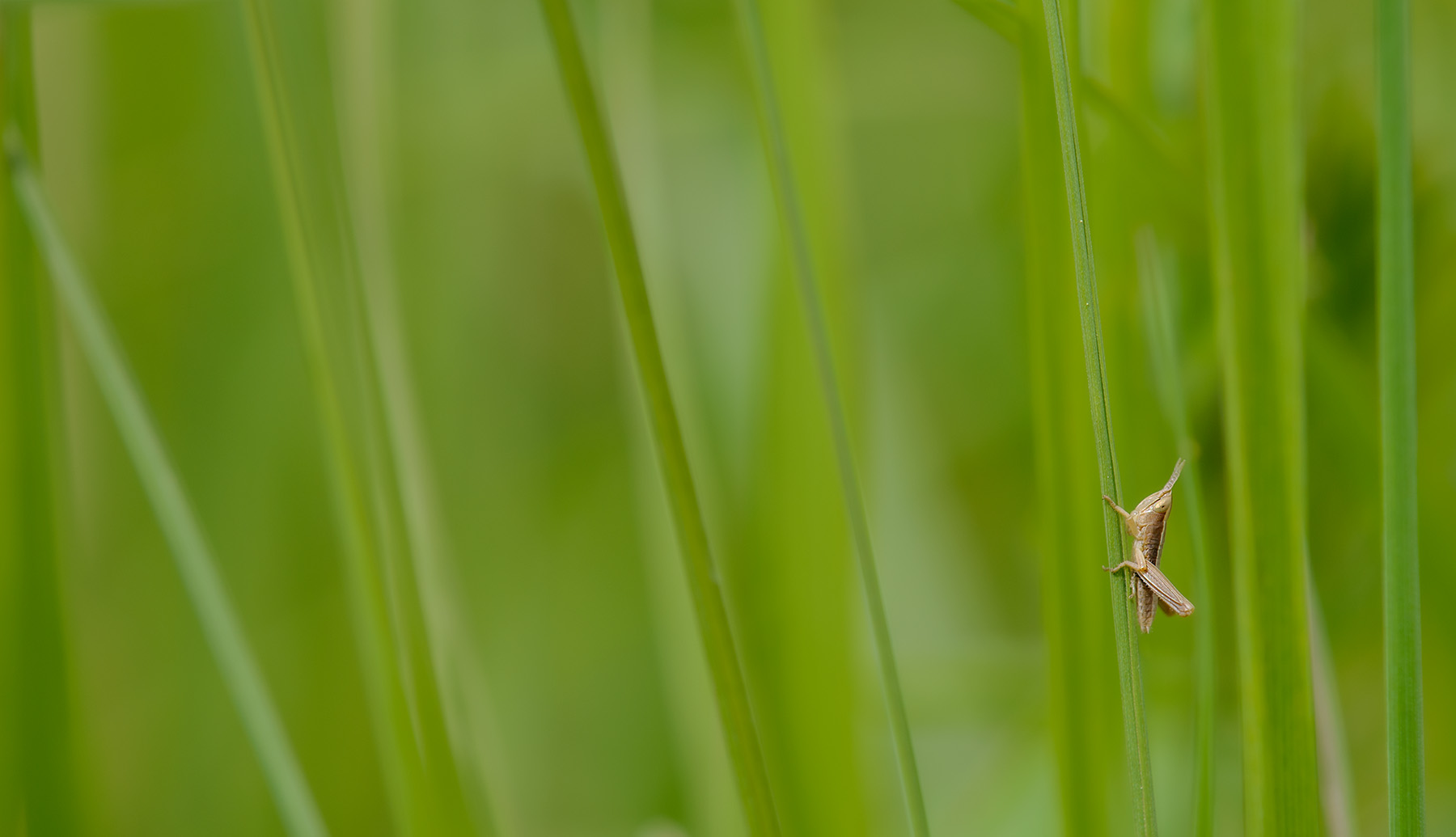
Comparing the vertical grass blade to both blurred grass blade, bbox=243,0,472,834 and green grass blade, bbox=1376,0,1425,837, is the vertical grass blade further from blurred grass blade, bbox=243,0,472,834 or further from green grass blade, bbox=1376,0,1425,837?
blurred grass blade, bbox=243,0,472,834

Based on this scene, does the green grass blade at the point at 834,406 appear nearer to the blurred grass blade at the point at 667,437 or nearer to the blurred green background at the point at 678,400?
the blurred grass blade at the point at 667,437

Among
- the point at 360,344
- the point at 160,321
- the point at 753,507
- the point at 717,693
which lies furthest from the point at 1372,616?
the point at 160,321

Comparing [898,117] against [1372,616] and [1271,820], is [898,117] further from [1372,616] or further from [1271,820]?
[1271,820]

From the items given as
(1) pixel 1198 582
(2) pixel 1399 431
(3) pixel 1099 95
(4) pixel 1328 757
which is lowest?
(4) pixel 1328 757

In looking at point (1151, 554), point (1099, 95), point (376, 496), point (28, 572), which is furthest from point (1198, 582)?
point (28, 572)

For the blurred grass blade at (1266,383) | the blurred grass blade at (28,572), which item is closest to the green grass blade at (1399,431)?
the blurred grass blade at (1266,383)

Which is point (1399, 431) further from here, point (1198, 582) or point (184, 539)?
point (184, 539)
